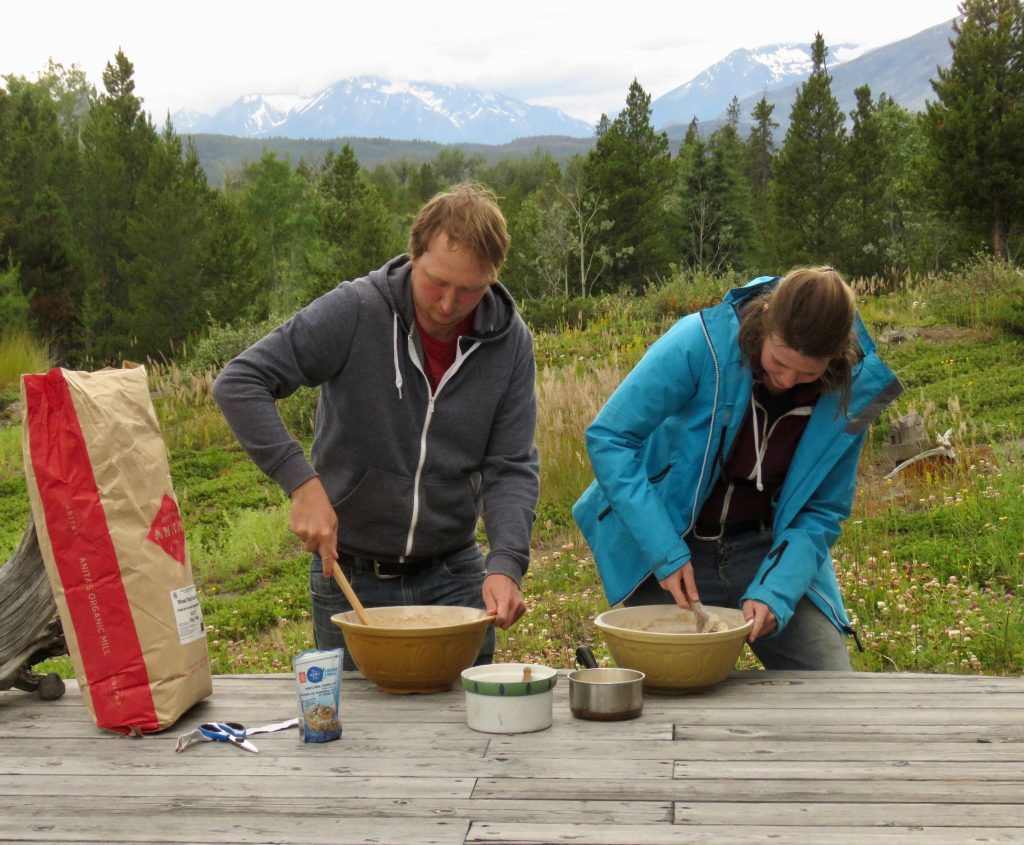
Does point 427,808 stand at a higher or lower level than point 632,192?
lower

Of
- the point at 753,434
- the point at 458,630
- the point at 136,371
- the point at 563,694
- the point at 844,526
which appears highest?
the point at 136,371

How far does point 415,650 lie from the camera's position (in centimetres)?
239

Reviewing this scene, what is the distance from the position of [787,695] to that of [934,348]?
9355 mm

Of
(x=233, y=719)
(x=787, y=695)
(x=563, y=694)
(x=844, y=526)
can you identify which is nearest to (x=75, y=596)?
(x=233, y=719)

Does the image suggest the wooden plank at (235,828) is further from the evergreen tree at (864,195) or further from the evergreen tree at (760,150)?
the evergreen tree at (760,150)

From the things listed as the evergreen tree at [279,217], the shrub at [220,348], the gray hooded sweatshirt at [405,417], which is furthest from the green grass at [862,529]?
the evergreen tree at [279,217]

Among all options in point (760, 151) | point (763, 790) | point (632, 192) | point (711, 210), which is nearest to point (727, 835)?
point (763, 790)

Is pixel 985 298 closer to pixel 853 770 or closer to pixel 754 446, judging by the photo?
pixel 754 446

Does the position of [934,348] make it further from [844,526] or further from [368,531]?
[368,531]

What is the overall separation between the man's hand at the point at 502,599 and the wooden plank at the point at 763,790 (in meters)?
0.59

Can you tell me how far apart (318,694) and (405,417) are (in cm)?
80

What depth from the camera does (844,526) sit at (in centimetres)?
603

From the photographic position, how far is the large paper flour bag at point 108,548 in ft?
7.27

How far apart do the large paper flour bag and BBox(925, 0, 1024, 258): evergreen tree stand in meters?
19.1
